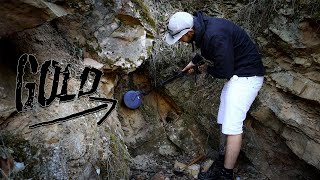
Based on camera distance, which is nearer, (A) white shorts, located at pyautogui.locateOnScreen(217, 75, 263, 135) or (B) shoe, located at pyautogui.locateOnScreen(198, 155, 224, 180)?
(A) white shorts, located at pyautogui.locateOnScreen(217, 75, 263, 135)

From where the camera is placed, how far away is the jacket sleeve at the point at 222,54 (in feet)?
9.92

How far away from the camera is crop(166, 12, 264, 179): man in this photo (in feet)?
10.0

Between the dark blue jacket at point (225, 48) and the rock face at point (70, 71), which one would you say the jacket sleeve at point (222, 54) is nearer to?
the dark blue jacket at point (225, 48)

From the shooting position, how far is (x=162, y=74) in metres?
3.96

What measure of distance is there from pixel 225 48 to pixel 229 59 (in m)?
0.11

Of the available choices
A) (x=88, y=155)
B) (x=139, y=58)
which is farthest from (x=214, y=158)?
(x=88, y=155)

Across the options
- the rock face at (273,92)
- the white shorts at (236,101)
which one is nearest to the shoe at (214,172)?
the rock face at (273,92)

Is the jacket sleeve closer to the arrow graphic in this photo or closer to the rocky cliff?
the rocky cliff

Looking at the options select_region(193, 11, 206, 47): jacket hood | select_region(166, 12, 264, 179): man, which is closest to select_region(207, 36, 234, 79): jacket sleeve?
select_region(166, 12, 264, 179): man

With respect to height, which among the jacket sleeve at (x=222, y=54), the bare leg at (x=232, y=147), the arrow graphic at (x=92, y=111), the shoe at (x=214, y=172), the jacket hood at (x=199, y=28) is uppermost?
the jacket hood at (x=199, y=28)

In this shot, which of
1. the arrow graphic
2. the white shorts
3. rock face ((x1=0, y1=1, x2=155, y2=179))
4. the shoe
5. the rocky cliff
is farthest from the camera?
the shoe

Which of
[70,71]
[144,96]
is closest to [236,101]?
[144,96]

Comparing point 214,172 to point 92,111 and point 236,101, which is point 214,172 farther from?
point 92,111

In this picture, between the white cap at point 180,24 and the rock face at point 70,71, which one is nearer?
the rock face at point 70,71
